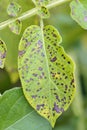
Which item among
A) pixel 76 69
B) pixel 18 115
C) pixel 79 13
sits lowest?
pixel 76 69

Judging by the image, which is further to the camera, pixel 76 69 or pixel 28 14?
pixel 76 69

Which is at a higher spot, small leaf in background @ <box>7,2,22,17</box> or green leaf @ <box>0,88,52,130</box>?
small leaf in background @ <box>7,2,22,17</box>

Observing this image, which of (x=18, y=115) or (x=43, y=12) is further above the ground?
(x=43, y=12)

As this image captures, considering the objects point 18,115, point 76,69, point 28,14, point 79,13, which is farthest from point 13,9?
point 76,69

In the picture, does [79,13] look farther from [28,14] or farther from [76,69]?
[76,69]

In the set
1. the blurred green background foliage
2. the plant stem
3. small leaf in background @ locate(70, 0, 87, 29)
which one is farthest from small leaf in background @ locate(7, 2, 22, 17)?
the blurred green background foliage

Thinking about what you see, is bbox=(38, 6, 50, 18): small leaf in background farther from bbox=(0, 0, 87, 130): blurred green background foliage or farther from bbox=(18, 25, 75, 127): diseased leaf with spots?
bbox=(0, 0, 87, 130): blurred green background foliage

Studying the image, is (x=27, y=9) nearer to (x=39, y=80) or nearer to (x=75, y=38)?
(x=39, y=80)
